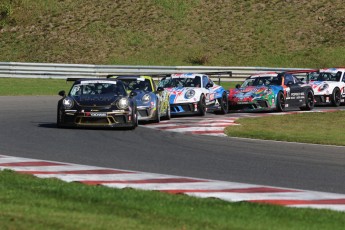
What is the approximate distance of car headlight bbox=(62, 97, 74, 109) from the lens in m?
22.2

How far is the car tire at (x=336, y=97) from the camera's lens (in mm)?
33553

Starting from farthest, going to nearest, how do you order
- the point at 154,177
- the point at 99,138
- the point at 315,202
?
the point at 99,138, the point at 154,177, the point at 315,202

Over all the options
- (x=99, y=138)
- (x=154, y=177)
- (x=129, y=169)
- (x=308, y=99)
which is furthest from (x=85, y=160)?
(x=308, y=99)

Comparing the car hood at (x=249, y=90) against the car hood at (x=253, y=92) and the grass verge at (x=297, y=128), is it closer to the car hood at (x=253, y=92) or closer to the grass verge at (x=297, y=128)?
the car hood at (x=253, y=92)

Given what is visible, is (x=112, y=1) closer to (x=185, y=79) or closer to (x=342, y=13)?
(x=342, y=13)

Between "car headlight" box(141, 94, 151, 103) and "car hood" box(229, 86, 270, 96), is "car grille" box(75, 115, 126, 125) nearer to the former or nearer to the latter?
"car headlight" box(141, 94, 151, 103)

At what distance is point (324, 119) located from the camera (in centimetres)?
2670

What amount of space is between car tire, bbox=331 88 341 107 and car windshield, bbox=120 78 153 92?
9.70 meters

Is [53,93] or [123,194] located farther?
[53,93]

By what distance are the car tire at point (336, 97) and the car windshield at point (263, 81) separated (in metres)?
3.42

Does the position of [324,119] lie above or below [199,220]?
below

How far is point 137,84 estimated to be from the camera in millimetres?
25797

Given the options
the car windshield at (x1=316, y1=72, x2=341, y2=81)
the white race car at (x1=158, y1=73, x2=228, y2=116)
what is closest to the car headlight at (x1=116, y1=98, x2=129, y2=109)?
the white race car at (x1=158, y1=73, x2=228, y2=116)

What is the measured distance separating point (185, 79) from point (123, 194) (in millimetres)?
17668
